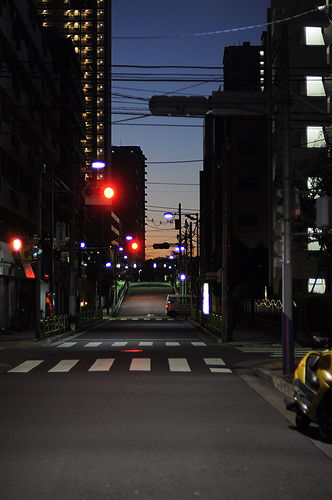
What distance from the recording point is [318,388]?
9039 millimetres

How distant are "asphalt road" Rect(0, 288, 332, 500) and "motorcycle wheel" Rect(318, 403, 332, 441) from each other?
9.2 inches

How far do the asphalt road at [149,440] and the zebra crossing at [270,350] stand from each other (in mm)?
7130

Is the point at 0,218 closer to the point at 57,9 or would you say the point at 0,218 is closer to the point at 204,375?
the point at 204,375

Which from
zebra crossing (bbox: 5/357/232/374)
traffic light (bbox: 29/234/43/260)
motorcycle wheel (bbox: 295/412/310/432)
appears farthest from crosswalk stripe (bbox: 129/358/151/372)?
traffic light (bbox: 29/234/43/260)

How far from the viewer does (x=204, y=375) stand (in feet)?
59.7

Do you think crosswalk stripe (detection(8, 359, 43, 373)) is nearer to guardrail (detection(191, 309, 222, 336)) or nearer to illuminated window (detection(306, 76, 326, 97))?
guardrail (detection(191, 309, 222, 336))

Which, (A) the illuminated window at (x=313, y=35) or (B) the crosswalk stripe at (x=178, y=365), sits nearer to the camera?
(B) the crosswalk stripe at (x=178, y=365)

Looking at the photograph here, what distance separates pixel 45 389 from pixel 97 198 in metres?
18.5

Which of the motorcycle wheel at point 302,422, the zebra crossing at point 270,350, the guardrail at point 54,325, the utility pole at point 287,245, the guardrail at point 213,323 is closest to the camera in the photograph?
the motorcycle wheel at point 302,422

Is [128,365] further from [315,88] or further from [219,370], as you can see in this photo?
[315,88]

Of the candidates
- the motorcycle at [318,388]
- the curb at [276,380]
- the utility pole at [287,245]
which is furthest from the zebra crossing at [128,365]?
the motorcycle at [318,388]

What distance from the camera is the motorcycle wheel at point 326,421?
29.5ft

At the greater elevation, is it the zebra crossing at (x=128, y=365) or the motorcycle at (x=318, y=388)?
the motorcycle at (x=318, y=388)

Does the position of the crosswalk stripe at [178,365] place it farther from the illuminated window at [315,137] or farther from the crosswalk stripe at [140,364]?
the illuminated window at [315,137]
